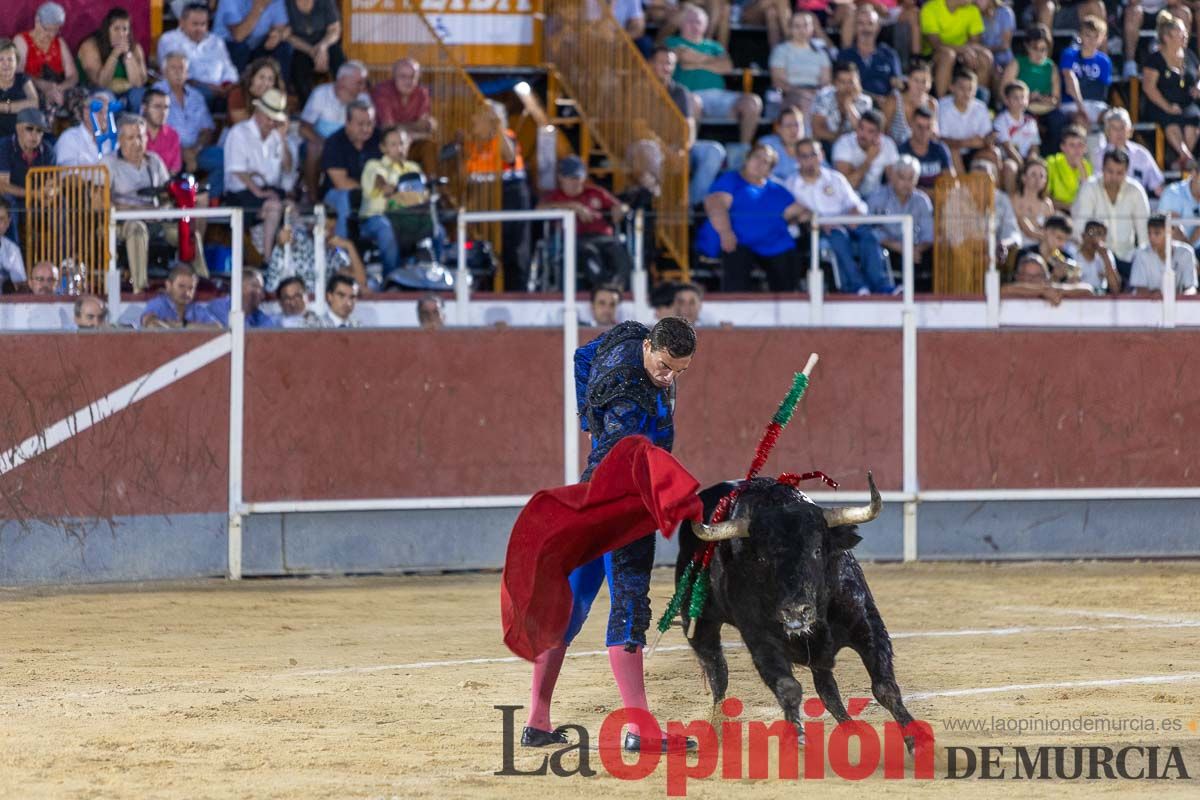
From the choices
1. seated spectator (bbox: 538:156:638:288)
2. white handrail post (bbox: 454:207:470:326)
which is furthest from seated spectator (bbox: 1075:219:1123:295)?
white handrail post (bbox: 454:207:470:326)

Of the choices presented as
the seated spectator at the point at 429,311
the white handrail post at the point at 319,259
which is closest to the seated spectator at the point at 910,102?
the seated spectator at the point at 429,311

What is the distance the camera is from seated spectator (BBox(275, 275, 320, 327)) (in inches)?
477

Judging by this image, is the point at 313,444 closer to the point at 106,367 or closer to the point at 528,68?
the point at 106,367

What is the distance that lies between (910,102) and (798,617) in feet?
33.6

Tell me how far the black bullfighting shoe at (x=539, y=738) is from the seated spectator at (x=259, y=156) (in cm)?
719

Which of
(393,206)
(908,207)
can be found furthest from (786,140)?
(393,206)

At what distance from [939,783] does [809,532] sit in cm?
87

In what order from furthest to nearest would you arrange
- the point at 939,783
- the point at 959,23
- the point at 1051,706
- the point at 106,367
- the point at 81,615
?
the point at 959,23 → the point at 106,367 → the point at 81,615 → the point at 1051,706 → the point at 939,783

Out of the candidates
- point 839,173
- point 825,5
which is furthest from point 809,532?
point 825,5

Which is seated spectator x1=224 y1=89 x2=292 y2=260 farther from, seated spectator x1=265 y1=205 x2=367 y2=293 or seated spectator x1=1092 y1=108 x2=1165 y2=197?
seated spectator x1=1092 y1=108 x2=1165 y2=197

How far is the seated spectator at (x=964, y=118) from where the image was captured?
1579cm

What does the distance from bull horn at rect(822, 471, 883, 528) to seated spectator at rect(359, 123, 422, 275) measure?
7.28 metres

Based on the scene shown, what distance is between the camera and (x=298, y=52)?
14.3m

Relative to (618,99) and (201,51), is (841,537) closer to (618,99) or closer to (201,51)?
(201,51)
